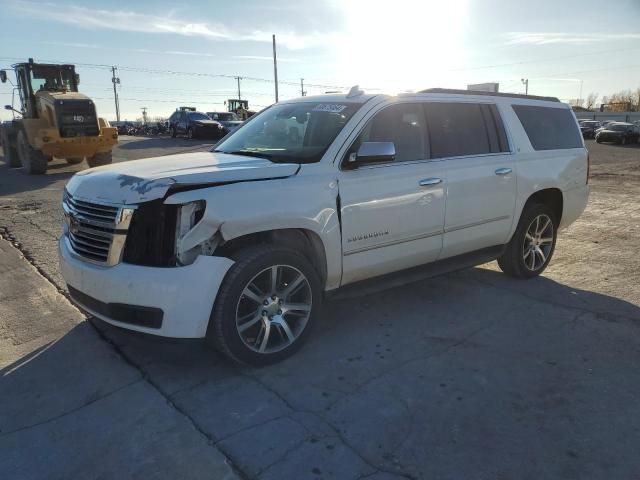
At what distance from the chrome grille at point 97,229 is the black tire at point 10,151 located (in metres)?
16.1

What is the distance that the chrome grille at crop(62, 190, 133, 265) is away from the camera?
10.2ft

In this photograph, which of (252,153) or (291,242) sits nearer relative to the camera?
(291,242)

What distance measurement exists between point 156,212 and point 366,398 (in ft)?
5.69

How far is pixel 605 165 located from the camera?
1891 centimetres

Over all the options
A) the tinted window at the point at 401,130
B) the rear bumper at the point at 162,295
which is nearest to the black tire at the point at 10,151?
the rear bumper at the point at 162,295

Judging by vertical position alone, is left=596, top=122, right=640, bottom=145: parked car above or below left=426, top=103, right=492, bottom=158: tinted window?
below

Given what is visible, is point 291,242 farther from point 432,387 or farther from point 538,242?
point 538,242

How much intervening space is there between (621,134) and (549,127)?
34503 millimetres

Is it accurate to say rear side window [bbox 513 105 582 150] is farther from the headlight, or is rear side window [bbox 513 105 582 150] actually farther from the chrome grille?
the chrome grille

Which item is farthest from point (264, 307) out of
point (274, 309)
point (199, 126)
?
point (199, 126)

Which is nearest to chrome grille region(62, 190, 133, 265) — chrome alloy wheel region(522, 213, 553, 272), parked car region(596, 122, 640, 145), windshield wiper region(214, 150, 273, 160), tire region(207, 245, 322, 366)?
tire region(207, 245, 322, 366)

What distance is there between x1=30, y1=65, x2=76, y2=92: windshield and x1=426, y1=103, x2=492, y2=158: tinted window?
15273 millimetres

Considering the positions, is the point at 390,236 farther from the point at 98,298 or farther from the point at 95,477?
the point at 95,477

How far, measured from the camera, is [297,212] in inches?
135
